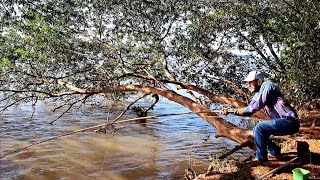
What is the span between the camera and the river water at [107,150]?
10828mm

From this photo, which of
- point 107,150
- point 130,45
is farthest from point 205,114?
point 107,150

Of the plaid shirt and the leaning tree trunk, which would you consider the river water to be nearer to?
the leaning tree trunk

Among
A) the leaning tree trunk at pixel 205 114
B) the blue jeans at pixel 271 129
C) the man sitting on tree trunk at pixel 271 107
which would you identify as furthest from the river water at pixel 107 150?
the man sitting on tree trunk at pixel 271 107

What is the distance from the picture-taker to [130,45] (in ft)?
37.8

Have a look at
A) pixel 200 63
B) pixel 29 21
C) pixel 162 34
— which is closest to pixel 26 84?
pixel 29 21

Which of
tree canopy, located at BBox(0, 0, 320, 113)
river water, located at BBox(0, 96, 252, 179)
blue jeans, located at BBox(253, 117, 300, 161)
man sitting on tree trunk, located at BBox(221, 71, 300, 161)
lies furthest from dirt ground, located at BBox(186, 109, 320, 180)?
tree canopy, located at BBox(0, 0, 320, 113)

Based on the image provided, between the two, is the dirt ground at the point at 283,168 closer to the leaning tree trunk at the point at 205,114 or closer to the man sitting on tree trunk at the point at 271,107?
the man sitting on tree trunk at the point at 271,107

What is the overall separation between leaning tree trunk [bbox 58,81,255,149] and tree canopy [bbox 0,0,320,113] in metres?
0.29

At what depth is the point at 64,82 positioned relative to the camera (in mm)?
10953

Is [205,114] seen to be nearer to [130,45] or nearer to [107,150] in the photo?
[130,45]

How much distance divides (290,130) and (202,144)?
27.8ft

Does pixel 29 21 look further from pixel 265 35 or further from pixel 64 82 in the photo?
pixel 265 35

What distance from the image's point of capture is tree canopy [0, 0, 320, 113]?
34.0 ft

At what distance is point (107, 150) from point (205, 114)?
509 cm
